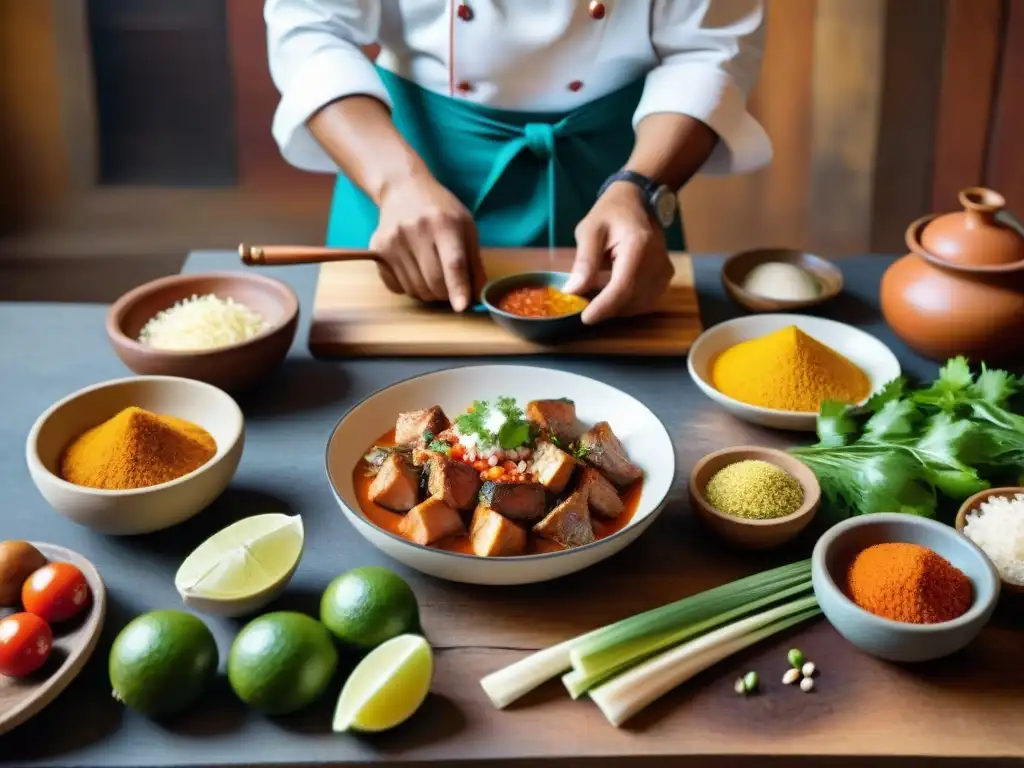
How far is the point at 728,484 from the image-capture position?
125 cm

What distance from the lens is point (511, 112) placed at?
1.99 meters

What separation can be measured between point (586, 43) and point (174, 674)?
141cm

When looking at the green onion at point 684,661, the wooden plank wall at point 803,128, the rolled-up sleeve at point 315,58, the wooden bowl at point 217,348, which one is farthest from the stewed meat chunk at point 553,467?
the wooden plank wall at point 803,128

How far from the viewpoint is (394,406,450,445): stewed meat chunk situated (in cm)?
134

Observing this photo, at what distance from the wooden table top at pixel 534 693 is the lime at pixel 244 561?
64 mm

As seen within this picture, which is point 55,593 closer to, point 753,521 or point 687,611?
point 687,611

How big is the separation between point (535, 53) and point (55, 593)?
1.31 m

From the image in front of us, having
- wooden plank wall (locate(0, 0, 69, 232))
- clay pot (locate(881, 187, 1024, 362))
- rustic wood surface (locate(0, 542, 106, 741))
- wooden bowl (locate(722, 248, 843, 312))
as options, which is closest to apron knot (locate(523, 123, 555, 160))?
wooden bowl (locate(722, 248, 843, 312))

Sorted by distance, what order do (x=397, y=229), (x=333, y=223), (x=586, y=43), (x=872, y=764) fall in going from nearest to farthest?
1. (x=872, y=764)
2. (x=397, y=229)
3. (x=586, y=43)
4. (x=333, y=223)

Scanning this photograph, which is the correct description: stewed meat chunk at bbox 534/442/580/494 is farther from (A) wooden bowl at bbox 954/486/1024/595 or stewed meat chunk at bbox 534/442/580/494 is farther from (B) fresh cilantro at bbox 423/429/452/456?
(A) wooden bowl at bbox 954/486/1024/595

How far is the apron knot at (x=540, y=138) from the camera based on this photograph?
1.94 m

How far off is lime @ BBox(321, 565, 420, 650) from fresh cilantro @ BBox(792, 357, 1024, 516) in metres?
Answer: 0.56

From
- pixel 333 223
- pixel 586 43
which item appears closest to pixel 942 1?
pixel 586 43

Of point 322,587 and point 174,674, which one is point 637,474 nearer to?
point 322,587
